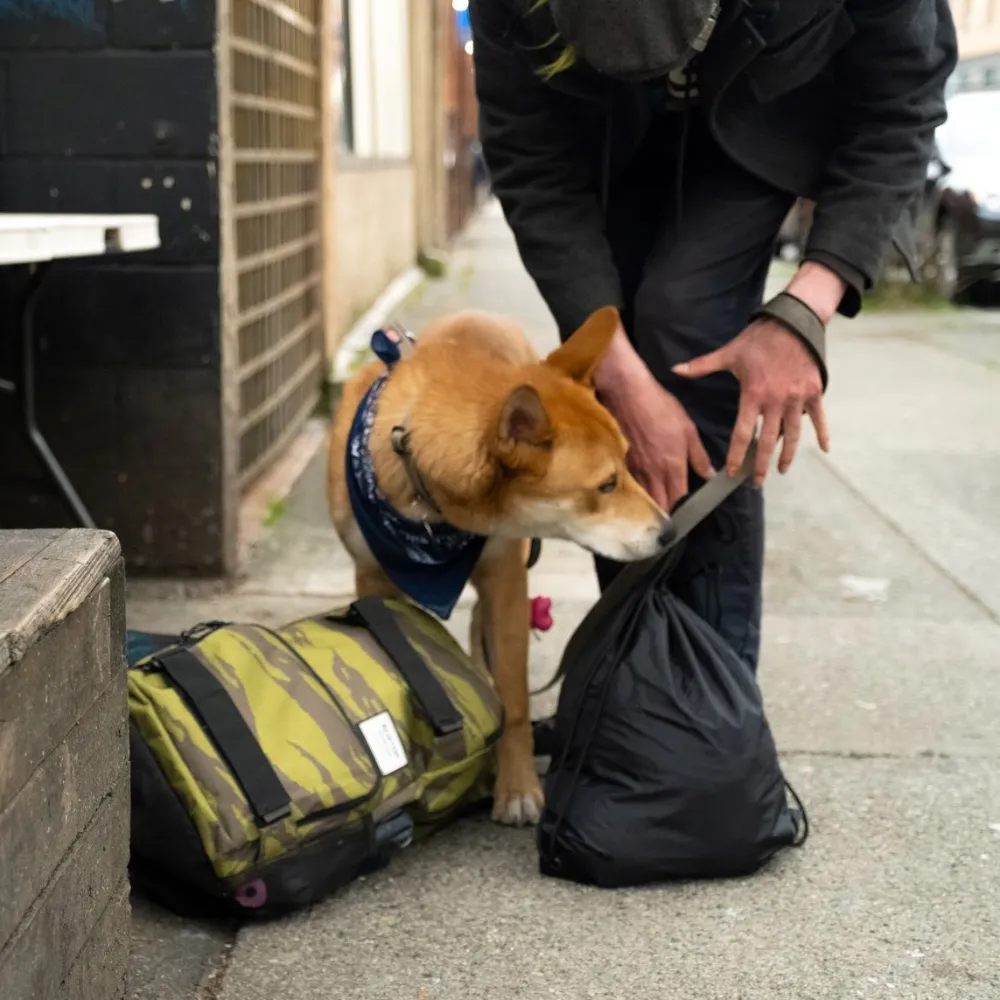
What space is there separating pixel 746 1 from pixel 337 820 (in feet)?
4.80

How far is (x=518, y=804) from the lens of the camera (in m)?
2.47

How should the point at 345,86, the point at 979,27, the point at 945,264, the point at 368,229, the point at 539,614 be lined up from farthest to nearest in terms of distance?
1. the point at 979,27
2. the point at 945,264
3. the point at 368,229
4. the point at 345,86
5. the point at 539,614

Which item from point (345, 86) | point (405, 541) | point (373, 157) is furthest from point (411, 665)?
point (373, 157)

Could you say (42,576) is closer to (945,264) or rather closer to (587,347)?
(587,347)

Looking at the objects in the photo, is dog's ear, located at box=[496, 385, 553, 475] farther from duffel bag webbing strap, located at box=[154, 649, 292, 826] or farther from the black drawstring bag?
duffel bag webbing strap, located at box=[154, 649, 292, 826]

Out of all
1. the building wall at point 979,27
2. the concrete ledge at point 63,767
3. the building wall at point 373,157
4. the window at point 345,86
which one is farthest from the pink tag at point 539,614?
the building wall at point 979,27

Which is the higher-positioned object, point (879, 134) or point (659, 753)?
point (879, 134)

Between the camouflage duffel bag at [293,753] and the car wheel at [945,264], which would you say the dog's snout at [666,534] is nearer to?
the camouflage duffel bag at [293,753]

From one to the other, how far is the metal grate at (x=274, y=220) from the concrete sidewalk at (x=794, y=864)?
1.67ft

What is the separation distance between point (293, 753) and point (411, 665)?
1.06ft

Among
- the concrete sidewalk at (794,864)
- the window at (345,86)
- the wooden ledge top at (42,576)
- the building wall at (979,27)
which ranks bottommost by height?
the concrete sidewalk at (794,864)

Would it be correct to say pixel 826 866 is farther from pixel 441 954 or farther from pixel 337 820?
pixel 337 820

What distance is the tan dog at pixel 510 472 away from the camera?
7.80ft

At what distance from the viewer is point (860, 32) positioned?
2113mm
